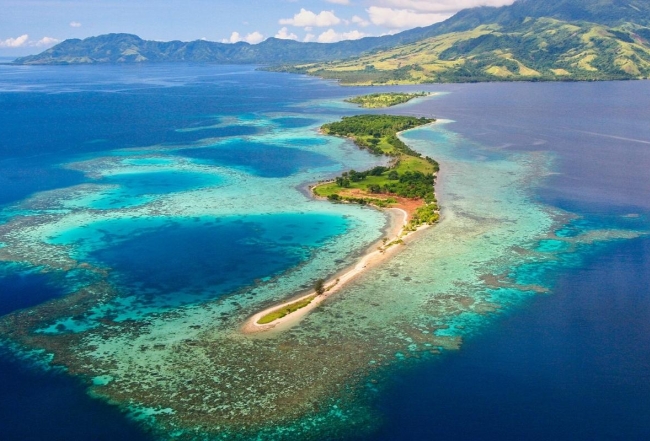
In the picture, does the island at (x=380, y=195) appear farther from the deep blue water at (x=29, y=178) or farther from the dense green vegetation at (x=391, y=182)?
the deep blue water at (x=29, y=178)

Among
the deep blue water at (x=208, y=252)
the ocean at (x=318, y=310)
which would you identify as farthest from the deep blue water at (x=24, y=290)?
the deep blue water at (x=208, y=252)

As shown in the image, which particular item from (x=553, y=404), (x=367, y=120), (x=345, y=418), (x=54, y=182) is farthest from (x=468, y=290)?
(x=367, y=120)

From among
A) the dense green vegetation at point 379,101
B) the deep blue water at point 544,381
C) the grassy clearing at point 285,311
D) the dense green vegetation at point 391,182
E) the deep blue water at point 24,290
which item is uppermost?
the dense green vegetation at point 379,101

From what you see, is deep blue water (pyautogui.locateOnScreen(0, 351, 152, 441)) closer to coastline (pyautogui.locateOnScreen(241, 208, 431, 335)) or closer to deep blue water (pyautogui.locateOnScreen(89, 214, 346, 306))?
coastline (pyautogui.locateOnScreen(241, 208, 431, 335))

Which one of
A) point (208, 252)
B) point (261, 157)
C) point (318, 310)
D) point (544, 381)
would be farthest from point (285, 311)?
point (261, 157)

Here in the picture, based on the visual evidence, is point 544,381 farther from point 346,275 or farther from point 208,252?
point 208,252

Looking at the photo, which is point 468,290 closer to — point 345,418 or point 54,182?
point 345,418
